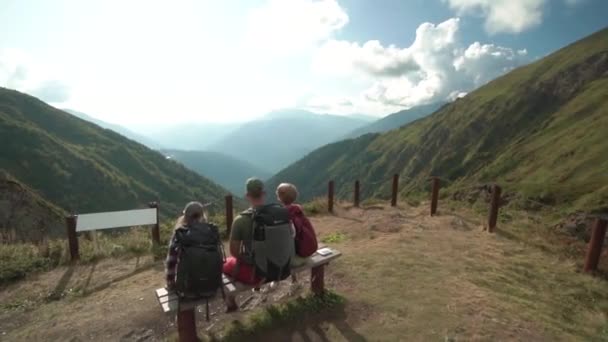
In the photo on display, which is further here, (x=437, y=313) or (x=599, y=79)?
(x=599, y=79)

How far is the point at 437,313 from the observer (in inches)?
189

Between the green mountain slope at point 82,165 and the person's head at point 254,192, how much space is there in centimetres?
6643

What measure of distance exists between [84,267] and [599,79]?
85687mm

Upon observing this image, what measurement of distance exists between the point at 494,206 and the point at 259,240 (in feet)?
25.3

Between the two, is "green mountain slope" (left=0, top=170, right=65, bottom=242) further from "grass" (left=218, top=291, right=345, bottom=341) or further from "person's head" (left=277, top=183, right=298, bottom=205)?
"person's head" (left=277, top=183, right=298, bottom=205)

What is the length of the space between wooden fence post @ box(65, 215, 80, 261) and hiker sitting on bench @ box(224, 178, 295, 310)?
5737mm

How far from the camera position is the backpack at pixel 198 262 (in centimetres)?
374

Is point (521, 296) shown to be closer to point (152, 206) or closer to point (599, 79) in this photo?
point (152, 206)

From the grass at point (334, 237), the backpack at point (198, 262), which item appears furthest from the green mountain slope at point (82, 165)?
the backpack at point (198, 262)

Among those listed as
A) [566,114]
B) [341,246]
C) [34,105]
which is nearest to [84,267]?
[341,246]

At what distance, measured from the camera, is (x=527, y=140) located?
57562mm

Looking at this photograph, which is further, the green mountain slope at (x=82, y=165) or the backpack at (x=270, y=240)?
the green mountain slope at (x=82, y=165)

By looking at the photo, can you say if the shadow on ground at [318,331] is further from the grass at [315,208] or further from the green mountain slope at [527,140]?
the green mountain slope at [527,140]

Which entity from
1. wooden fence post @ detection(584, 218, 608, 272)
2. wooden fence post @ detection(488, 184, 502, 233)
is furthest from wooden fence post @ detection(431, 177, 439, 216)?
wooden fence post @ detection(584, 218, 608, 272)
